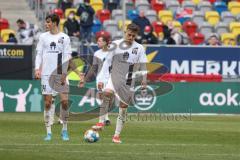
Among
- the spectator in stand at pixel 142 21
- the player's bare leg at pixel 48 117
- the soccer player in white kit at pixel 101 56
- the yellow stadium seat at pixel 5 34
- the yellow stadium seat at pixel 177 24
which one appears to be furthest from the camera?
the yellow stadium seat at pixel 177 24

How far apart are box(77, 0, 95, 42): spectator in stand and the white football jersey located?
13898 millimetres

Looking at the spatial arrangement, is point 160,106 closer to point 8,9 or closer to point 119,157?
point 8,9

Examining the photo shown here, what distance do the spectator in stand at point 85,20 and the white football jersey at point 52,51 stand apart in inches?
547

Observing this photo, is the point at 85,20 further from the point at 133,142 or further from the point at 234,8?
the point at 133,142

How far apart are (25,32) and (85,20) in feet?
7.99

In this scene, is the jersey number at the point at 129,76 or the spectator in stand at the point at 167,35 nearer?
the jersey number at the point at 129,76

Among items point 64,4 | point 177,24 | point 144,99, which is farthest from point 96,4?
point 144,99

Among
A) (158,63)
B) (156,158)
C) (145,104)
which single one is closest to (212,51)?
(158,63)

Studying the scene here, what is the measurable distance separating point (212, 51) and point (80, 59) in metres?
5.09

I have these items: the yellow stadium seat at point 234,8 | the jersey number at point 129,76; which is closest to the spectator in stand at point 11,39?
the yellow stadium seat at point 234,8

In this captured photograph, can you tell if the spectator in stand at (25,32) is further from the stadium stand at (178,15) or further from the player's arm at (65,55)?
the player's arm at (65,55)

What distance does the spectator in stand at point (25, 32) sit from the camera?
3041 centimetres

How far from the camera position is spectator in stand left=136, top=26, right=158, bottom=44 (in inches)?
1260

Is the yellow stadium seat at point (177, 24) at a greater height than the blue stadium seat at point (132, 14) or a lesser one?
lesser
